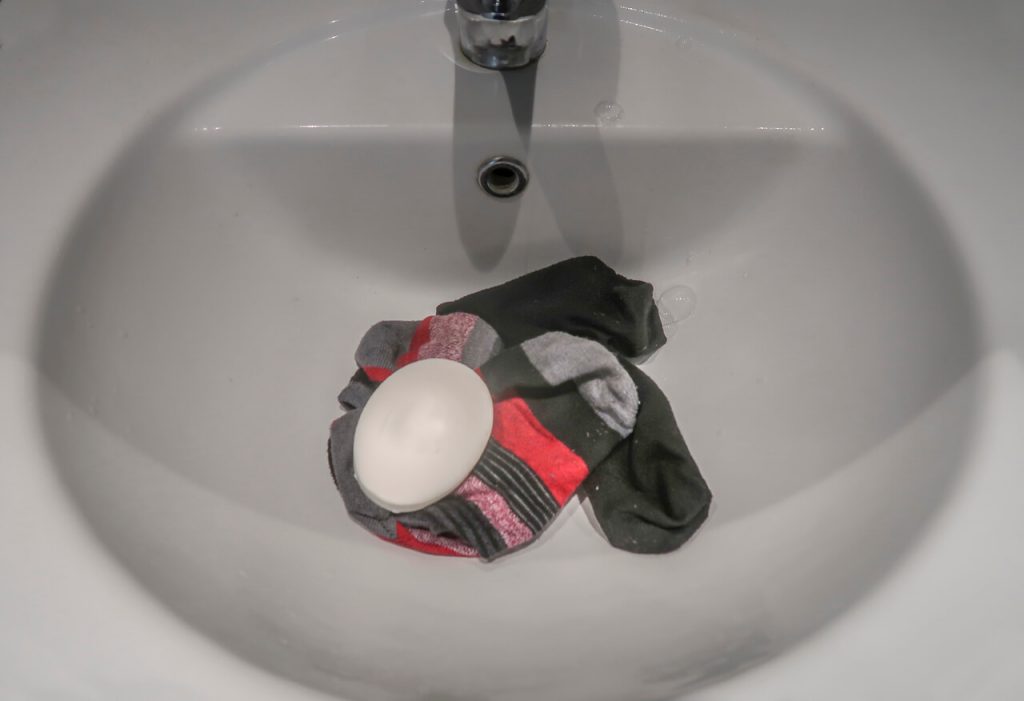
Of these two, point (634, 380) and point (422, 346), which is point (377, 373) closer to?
point (422, 346)

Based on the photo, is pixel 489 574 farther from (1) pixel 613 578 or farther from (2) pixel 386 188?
(2) pixel 386 188

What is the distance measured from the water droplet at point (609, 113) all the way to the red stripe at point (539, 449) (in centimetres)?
21

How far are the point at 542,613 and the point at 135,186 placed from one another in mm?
378

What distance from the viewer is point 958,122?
50 centimetres

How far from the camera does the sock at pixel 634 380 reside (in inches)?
19.8

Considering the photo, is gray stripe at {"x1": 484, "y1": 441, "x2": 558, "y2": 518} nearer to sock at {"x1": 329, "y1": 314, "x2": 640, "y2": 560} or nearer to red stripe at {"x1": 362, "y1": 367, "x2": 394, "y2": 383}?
sock at {"x1": 329, "y1": 314, "x2": 640, "y2": 560}

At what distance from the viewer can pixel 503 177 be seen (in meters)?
0.58

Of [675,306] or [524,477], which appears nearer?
[524,477]

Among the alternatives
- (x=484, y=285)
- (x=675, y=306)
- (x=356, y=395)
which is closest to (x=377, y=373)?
(x=356, y=395)

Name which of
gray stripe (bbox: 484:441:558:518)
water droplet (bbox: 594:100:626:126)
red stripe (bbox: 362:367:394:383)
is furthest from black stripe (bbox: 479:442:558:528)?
water droplet (bbox: 594:100:626:126)

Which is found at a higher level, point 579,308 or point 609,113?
point 609,113

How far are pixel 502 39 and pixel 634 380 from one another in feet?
0.83

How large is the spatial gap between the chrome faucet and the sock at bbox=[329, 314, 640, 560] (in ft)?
0.62

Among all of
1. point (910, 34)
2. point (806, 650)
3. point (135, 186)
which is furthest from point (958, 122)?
point (135, 186)
